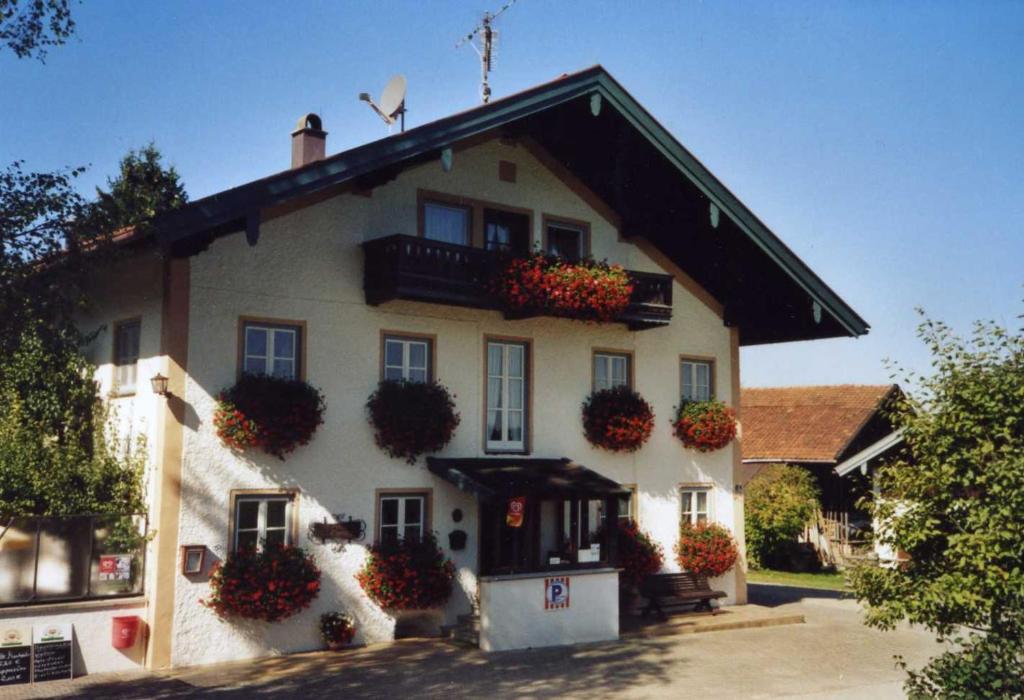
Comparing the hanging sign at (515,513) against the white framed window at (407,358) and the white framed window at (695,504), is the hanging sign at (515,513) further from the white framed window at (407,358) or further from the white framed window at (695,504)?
the white framed window at (695,504)

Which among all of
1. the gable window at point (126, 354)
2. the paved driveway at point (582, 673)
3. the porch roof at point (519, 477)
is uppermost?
the gable window at point (126, 354)

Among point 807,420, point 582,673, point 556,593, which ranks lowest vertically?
point 582,673

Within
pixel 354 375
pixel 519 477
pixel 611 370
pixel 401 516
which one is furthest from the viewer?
pixel 611 370

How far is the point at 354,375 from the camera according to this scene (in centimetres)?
1573

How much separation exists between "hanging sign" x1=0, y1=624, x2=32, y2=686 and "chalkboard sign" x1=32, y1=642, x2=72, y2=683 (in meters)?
0.08

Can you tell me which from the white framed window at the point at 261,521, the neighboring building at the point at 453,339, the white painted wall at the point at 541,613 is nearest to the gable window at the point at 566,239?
the neighboring building at the point at 453,339

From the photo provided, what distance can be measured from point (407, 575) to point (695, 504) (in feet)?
22.4

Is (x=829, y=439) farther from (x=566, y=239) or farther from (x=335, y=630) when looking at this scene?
(x=335, y=630)

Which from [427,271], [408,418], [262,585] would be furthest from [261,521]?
[427,271]

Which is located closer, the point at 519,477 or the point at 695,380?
the point at 519,477

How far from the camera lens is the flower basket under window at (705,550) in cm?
1920

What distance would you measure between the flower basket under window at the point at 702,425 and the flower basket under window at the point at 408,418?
5358 mm

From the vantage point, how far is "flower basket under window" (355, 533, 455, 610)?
15359 mm

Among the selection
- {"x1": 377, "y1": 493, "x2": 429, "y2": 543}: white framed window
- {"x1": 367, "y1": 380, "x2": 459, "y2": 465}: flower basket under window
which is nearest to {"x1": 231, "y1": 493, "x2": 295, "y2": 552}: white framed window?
{"x1": 377, "y1": 493, "x2": 429, "y2": 543}: white framed window
